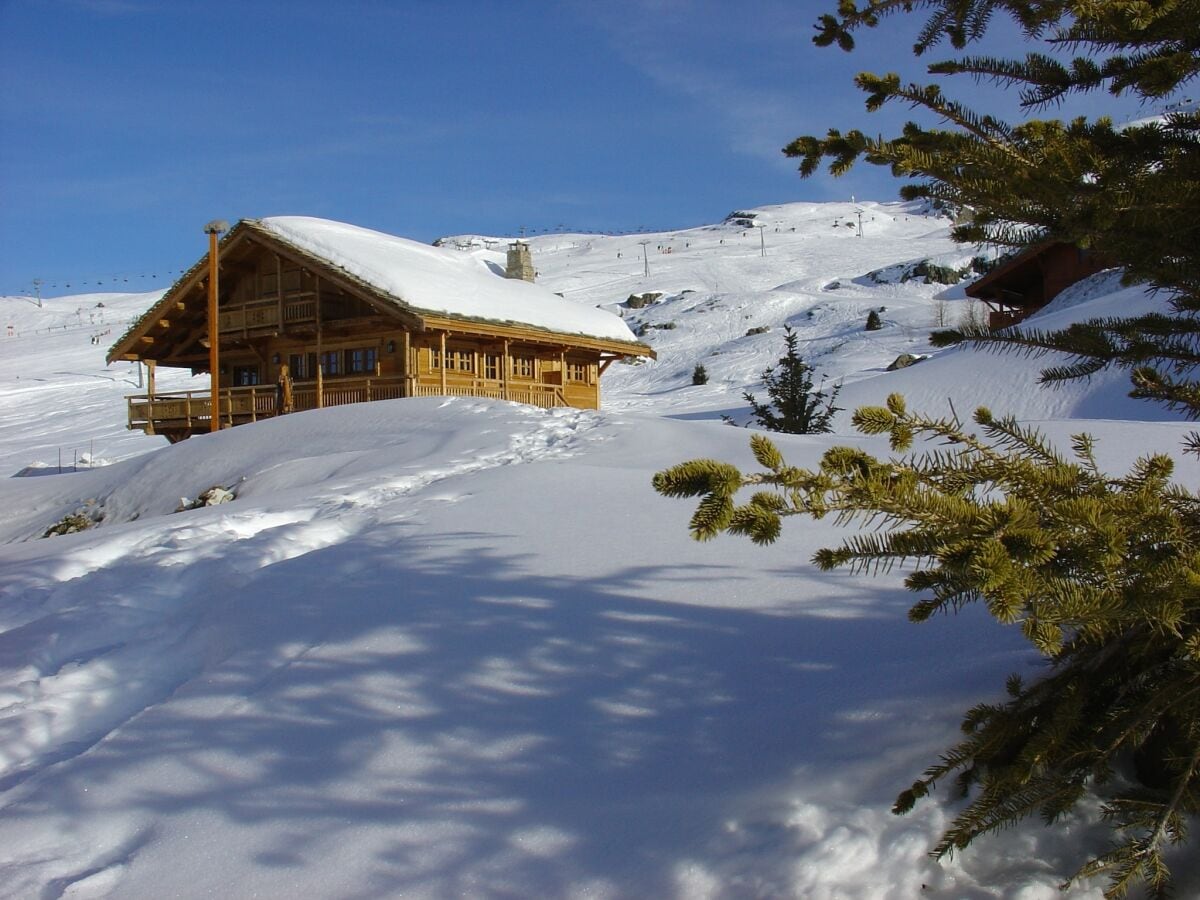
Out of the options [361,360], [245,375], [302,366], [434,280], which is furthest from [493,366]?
[245,375]

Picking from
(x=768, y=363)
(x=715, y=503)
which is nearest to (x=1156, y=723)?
(x=715, y=503)

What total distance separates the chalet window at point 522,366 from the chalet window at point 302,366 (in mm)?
5581

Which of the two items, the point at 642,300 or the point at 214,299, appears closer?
the point at 214,299

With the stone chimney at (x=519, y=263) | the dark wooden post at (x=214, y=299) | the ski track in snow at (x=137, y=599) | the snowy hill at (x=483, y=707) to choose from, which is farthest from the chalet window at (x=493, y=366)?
the snowy hill at (x=483, y=707)

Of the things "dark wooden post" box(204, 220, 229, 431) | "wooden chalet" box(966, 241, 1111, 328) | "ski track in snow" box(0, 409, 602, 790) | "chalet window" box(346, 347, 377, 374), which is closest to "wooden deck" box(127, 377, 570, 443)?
"chalet window" box(346, 347, 377, 374)

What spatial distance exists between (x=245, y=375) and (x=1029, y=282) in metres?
28.6

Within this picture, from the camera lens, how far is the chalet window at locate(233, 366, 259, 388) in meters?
29.6

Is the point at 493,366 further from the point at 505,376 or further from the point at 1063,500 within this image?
the point at 1063,500

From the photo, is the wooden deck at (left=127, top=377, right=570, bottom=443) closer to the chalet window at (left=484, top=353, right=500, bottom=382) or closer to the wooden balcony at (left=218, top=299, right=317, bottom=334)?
the chalet window at (left=484, top=353, right=500, bottom=382)

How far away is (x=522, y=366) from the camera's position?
28.3 meters

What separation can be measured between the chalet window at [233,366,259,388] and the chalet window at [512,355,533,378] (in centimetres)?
799

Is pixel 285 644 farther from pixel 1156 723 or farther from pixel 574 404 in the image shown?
pixel 574 404

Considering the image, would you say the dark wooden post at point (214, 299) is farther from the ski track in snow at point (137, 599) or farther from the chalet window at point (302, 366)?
the ski track in snow at point (137, 599)

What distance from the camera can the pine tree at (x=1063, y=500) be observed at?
2.25 meters
